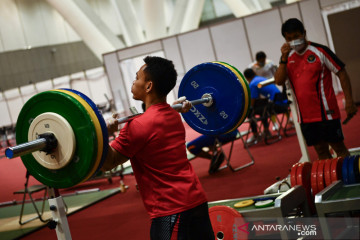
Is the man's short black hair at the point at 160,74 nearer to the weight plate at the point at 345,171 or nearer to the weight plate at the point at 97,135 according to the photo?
the weight plate at the point at 97,135

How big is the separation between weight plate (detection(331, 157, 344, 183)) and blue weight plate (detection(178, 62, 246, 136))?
807mm

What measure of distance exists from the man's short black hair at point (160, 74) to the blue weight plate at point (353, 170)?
169 cm

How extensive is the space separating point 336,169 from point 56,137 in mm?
2108

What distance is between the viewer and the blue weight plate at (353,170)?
3263mm

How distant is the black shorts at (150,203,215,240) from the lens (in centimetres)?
211

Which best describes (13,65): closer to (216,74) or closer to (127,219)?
(127,219)

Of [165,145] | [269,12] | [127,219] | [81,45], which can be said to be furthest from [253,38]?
[81,45]

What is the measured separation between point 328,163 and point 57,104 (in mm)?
2124

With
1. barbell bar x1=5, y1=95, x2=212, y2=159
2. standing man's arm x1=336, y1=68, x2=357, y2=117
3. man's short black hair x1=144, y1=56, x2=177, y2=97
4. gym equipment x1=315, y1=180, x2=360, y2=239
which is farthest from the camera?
standing man's arm x1=336, y1=68, x2=357, y2=117

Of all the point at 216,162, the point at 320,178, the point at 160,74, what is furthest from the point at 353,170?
the point at 216,162

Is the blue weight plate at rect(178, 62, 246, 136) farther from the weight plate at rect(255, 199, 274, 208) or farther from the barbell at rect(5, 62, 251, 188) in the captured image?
the barbell at rect(5, 62, 251, 188)

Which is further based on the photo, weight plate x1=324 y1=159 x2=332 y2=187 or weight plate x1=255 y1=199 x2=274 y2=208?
weight plate x1=324 y1=159 x2=332 y2=187

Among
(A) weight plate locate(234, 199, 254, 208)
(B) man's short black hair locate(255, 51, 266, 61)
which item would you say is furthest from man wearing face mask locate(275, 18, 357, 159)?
(B) man's short black hair locate(255, 51, 266, 61)

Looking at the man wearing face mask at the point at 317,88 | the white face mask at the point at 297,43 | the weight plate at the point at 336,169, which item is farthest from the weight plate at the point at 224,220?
the white face mask at the point at 297,43
